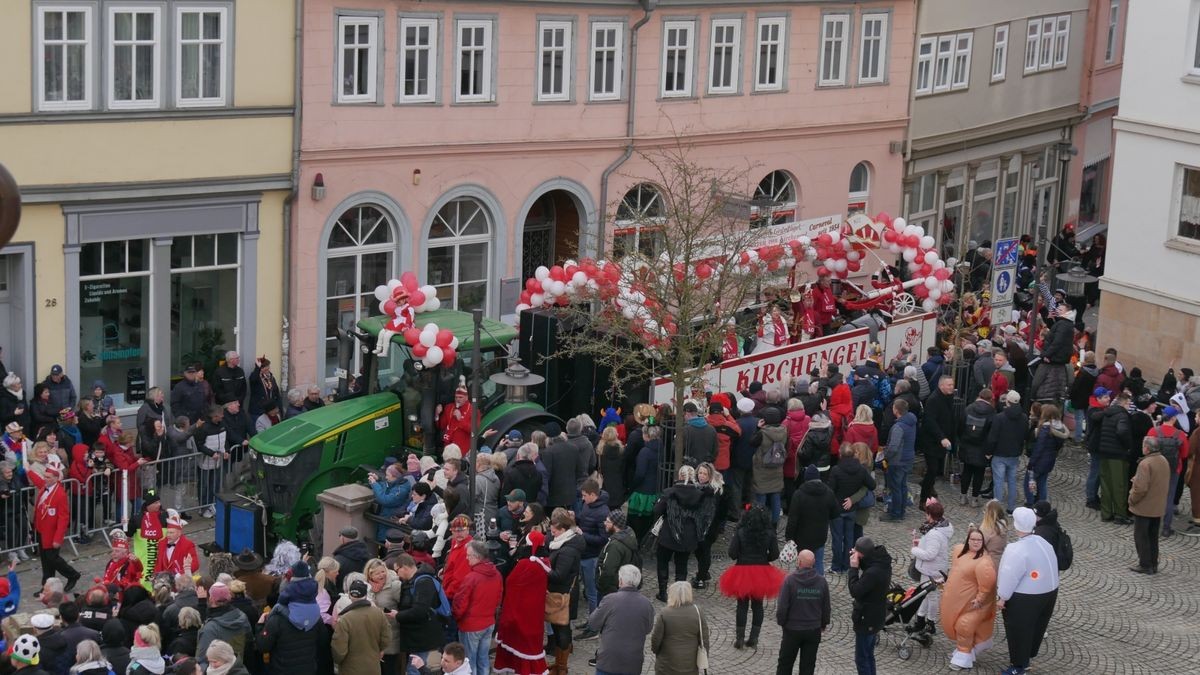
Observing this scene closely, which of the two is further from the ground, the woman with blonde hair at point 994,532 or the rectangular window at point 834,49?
the rectangular window at point 834,49

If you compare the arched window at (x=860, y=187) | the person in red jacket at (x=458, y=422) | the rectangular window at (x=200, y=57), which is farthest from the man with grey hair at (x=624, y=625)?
the arched window at (x=860, y=187)

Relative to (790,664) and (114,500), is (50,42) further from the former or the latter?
(790,664)

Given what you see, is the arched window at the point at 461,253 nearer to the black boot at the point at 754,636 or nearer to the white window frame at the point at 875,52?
the white window frame at the point at 875,52

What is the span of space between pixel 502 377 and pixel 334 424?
217 cm

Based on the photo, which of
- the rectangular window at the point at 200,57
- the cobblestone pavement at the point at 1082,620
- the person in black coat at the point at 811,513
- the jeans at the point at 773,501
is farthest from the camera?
the rectangular window at the point at 200,57

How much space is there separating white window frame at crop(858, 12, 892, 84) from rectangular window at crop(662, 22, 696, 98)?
15.0 ft

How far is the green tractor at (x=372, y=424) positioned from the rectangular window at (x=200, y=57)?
5.82m

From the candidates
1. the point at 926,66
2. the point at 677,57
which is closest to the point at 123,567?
the point at 677,57

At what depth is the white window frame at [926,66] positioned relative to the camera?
1507 inches

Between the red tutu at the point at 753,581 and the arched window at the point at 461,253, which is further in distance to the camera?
the arched window at the point at 461,253

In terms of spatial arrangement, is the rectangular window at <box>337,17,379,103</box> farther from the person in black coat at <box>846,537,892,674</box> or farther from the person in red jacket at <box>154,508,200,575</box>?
the person in black coat at <box>846,537,892,674</box>

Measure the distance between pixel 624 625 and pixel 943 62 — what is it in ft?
81.4

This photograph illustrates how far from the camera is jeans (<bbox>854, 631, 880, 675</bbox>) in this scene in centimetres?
1820

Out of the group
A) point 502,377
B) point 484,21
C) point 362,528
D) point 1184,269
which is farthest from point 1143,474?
point 484,21
